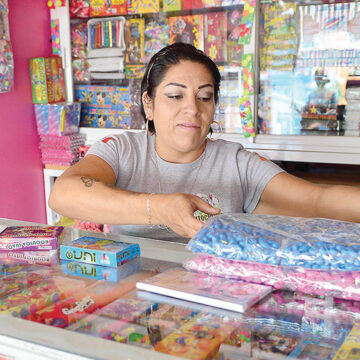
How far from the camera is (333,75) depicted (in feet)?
9.74

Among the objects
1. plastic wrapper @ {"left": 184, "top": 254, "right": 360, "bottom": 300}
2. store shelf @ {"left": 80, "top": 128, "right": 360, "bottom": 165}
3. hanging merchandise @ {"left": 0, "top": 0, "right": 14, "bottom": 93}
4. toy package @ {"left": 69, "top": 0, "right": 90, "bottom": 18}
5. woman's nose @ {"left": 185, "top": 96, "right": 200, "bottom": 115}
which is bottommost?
plastic wrapper @ {"left": 184, "top": 254, "right": 360, "bottom": 300}

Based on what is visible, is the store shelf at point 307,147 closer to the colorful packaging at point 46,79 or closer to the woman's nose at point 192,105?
the colorful packaging at point 46,79

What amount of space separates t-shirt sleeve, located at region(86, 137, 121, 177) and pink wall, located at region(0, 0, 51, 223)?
1.79 meters

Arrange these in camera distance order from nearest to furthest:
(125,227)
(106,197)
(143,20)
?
1. (106,197)
2. (125,227)
3. (143,20)

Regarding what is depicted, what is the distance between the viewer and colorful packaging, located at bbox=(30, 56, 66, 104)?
3363 millimetres

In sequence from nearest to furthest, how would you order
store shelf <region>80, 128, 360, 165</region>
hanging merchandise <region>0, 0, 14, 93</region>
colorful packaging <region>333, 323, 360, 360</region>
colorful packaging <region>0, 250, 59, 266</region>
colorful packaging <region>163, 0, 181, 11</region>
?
colorful packaging <region>333, 323, 360, 360</region> → colorful packaging <region>0, 250, 59, 266</region> → store shelf <region>80, 128, 360, 165</region> → hanging merchandise <region>0, 0, 14, 93</region> → colorful packaging <region>163, 0, 181, 11</region>

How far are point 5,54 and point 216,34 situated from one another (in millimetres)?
1343

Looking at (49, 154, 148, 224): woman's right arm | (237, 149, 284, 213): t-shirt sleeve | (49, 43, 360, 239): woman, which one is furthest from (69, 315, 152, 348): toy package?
(237, 149, 284, 213): t-shirt sleeve

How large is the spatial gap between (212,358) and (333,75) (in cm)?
263

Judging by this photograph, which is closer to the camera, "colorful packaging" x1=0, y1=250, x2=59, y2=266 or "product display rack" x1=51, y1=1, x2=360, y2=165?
"colorful packaging" x1=0, y1=250, x2=59, y2=266

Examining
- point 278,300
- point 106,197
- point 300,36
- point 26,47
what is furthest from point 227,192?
point 26,47

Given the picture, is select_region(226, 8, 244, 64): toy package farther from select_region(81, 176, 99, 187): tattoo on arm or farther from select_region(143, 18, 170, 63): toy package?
select_region(81, 176, 99, 187): tattoo on arm

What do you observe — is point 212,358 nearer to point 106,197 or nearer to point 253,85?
point 106,197

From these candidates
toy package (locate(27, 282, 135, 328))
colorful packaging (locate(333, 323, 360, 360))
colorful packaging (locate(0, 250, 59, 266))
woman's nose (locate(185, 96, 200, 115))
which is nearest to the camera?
colorful packaging (locate(333, 323, 360, 360))
